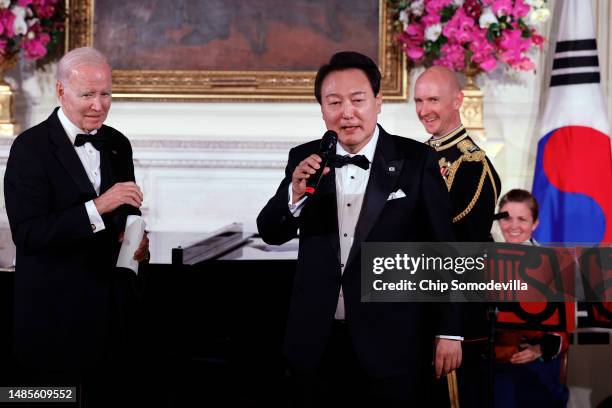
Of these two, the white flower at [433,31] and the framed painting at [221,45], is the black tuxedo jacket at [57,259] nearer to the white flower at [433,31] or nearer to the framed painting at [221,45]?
the framed painting at [221,45]

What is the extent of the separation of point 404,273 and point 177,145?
330cm

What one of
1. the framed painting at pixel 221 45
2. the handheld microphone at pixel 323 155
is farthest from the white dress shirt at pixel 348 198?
the framed painting at pixel 221 45

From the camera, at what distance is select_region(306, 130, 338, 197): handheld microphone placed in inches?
104

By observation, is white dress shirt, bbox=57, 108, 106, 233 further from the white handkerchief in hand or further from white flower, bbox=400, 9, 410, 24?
white flower, bbox=400, 9, 410, 24

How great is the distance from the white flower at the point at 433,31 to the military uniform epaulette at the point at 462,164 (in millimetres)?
1820

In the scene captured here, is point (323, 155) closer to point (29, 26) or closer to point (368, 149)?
point (368, 149)

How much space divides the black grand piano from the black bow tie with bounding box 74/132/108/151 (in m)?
0.81

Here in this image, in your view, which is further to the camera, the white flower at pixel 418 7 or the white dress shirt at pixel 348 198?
the white flower at pixel 418 7

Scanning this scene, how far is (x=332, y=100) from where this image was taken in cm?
278

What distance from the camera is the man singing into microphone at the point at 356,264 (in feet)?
8.99

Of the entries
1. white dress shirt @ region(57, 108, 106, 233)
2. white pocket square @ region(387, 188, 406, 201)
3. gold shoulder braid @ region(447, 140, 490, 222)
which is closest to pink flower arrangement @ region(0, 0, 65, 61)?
white dress shirt @ region(57, 108, 106, 233)

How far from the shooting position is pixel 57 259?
9.94 ft

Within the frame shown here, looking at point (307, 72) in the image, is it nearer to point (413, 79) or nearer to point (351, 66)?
point (413, 79)

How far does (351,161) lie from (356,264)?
33 cm
